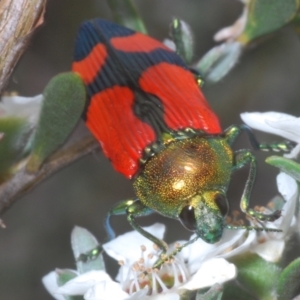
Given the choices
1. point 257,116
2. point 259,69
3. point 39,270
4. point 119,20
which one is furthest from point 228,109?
point 257,116

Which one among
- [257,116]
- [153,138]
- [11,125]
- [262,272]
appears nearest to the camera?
[262,272]

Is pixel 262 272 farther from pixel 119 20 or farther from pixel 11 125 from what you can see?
pixel 119 20

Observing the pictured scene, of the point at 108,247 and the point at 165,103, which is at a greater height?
the point at 165,103

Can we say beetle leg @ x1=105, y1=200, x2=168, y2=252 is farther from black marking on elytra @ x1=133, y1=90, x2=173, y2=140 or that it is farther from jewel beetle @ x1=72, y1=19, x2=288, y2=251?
black marking on elytra @ x1=133, y1=90, x2=173, y2=140

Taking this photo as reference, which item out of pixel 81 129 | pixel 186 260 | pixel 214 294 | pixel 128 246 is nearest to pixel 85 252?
pixel 128 246

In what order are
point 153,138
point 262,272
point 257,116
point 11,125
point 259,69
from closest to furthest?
1. point 262,272
2. point 257,116
3. point 11,125
4. point 153,138
5. point 259,69

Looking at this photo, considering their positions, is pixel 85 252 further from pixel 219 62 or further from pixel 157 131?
pixel 219 62
